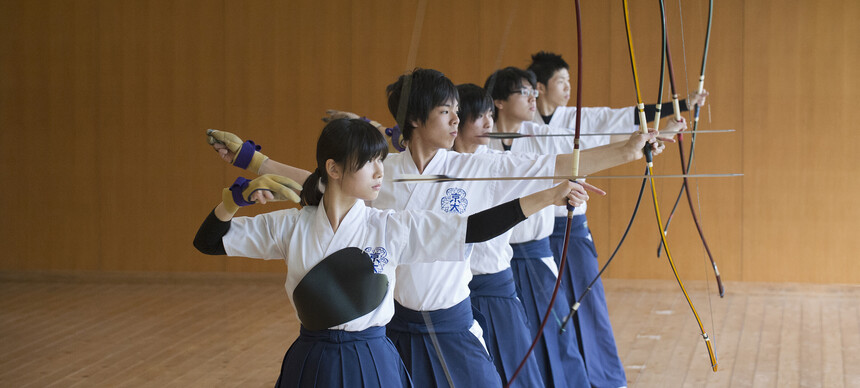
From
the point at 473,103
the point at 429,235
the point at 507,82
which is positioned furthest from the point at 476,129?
the point at 429,235

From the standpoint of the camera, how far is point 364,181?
1.62 meters

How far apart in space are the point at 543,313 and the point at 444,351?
0.79 meters

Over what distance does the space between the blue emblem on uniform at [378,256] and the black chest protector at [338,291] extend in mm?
10

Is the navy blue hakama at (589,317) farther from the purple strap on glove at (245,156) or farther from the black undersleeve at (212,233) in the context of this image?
the black undersleeve at (212,233)

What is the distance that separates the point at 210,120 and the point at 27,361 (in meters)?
2.31

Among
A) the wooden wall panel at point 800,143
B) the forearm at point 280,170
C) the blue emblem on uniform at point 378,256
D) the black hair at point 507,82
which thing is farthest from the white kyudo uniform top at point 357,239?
the wooden wall panel at point 800,143

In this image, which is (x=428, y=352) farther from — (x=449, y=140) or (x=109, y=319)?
(x=109, y=319)

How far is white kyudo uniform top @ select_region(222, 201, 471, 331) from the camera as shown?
5.34ft

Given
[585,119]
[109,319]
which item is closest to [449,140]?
[585,119]

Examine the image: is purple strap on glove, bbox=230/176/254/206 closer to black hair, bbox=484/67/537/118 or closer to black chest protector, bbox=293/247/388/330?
black chest protector, bbox=293/247/388/330

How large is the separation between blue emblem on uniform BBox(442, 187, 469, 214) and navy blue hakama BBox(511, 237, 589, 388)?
689 millimetres

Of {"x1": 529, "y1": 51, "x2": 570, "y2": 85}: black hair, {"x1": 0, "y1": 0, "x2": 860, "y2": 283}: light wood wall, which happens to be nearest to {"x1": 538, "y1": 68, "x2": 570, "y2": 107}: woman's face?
{"x1": 529, "y1": 51, "x2": 570, "y2": 85}: black hair

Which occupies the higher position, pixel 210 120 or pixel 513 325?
pixel 210 120

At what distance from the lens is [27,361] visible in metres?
3.57
